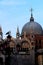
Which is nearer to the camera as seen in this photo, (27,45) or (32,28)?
(27,45)

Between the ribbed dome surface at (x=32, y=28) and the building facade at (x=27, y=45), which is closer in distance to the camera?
the building facade at (x=27, y=45)

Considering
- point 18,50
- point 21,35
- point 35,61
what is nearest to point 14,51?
point 18,50

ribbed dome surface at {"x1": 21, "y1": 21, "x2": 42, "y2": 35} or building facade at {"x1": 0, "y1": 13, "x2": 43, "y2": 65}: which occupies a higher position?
ribbed dome surface at {"x1": 21, "y1": 21, "x2": 42, "y2": 35}

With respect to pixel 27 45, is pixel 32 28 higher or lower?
higher

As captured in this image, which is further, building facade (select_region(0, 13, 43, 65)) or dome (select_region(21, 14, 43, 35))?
dome (select_region(21, 14, 43, 35))

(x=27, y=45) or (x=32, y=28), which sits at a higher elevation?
(x=32, y=28)

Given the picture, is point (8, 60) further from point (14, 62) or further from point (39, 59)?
point (39, 59)

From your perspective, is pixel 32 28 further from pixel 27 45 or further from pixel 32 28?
pixel 27 45

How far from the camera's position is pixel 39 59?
162 feet

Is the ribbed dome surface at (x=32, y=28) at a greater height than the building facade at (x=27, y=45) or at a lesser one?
greater

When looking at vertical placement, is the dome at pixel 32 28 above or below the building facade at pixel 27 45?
above

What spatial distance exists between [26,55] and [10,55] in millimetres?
3020

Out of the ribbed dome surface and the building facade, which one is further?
the ribbed dome surface

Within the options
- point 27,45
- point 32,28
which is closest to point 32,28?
point 32,28
